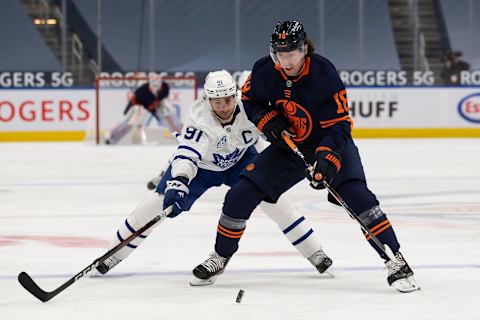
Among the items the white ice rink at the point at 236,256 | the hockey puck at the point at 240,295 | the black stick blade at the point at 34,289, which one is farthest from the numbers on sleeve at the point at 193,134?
the black stick blade at the point at 34,289

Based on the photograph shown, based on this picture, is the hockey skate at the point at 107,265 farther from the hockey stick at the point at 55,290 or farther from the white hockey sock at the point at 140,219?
the hockey stick at the point at 55,290

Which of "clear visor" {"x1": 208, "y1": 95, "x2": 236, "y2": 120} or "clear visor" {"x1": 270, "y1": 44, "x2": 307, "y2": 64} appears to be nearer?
"clear visor" {"x1": 270, "y1": 44, "x2": 307, "y2": 64}

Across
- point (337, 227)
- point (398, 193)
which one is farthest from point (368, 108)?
point (337, 227)

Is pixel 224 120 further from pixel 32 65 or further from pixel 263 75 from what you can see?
pixel 32 65

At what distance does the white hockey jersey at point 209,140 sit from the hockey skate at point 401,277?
74cm

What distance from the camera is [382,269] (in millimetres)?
4086

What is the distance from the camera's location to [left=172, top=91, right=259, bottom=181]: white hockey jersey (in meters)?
3.93

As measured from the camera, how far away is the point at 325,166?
3.59 meters

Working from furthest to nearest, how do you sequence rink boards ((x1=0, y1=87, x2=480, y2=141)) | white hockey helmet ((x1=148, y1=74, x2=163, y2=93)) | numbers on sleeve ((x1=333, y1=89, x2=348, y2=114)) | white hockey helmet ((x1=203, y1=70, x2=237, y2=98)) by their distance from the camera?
rink boards ((x1=0, y1=87, x2=480, y2=141))
white hockey helmet ((x1=148, y1=74, x2=163, y2=93))
white hockey helmet ((x1=203, y1=70, x2=237, y2=98))
numbers on sleeve ((x1=333, y1=89, x2=348, y2=114))

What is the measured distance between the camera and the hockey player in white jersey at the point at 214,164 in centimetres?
387

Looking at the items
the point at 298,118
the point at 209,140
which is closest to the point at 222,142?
the point at 209,140

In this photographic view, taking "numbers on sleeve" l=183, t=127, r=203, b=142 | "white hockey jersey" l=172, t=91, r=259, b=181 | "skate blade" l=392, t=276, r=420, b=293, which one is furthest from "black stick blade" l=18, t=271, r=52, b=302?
"skate blade" l=392, t=276, r=420, b=293

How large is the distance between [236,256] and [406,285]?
1059mm

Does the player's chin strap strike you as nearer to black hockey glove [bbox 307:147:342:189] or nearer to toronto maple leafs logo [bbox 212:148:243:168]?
black hockey glove [bbox 307:147:342:189]
